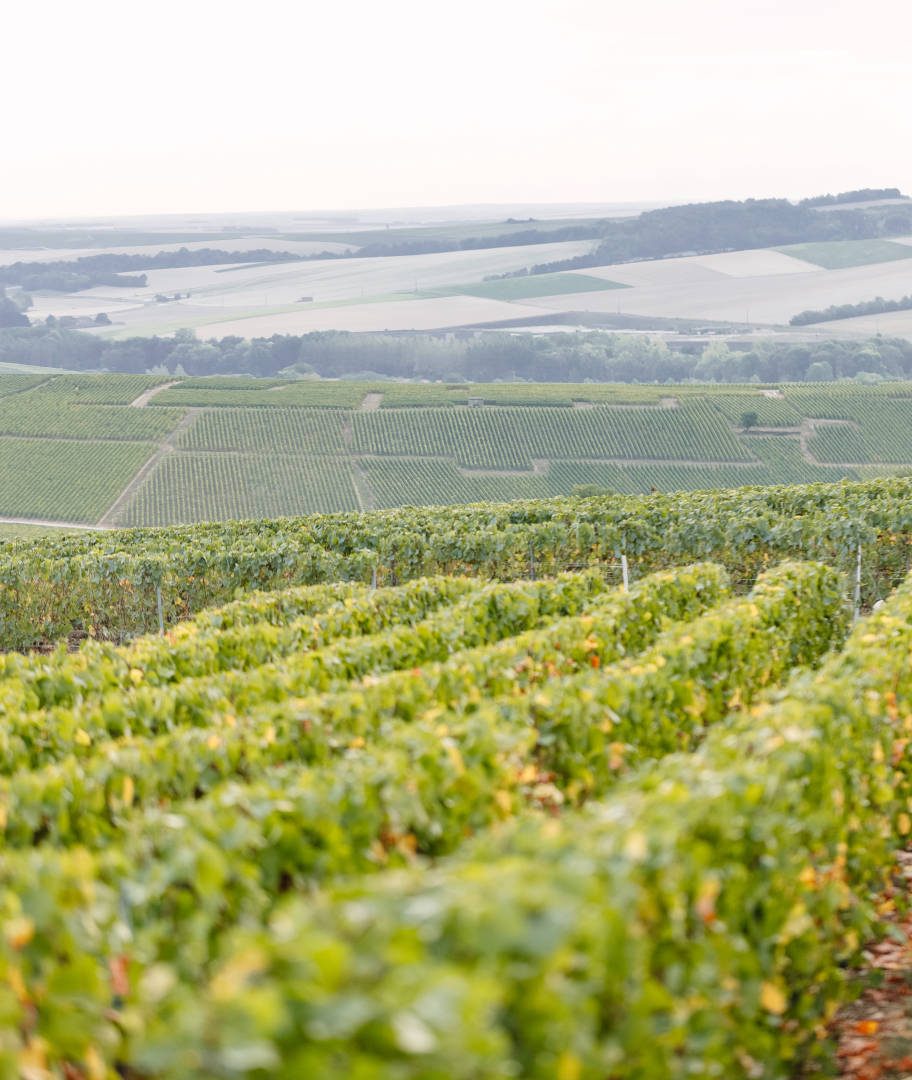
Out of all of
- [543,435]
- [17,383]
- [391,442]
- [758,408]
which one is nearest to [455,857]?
[391,442]

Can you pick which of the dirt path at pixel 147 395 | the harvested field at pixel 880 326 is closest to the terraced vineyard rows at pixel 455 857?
the dirt path at pixel 147 395

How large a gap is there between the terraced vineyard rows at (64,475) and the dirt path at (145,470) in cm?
59

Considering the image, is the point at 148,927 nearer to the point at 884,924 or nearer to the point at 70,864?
the point at 70,864

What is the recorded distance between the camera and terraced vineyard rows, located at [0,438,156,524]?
85.8 metres

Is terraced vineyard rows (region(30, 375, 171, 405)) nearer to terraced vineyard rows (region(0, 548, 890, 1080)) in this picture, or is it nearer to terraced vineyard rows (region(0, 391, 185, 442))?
terraced vineyard rows (region(0, 391, 185, 442))

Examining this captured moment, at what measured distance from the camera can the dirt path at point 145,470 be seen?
275ft

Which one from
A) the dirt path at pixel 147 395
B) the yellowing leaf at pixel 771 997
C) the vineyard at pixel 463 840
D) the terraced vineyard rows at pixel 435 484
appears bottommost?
the terraced vineyard rows at pixel 435 484

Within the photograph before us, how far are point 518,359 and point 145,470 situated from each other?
105 meters

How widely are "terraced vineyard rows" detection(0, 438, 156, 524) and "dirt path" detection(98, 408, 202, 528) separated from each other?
1.94ft

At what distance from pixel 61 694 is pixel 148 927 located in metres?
6.08

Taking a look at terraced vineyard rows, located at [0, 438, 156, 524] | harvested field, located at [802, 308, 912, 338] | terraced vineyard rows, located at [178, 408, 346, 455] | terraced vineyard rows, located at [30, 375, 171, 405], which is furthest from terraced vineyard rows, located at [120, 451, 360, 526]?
harvested field, located at [802, 308, 912, 338]

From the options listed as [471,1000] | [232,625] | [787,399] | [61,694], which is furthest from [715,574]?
[787,399]

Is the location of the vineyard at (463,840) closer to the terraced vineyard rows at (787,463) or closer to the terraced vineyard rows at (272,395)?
the terraced vineyard rows at (787,463)

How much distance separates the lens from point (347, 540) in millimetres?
21828
